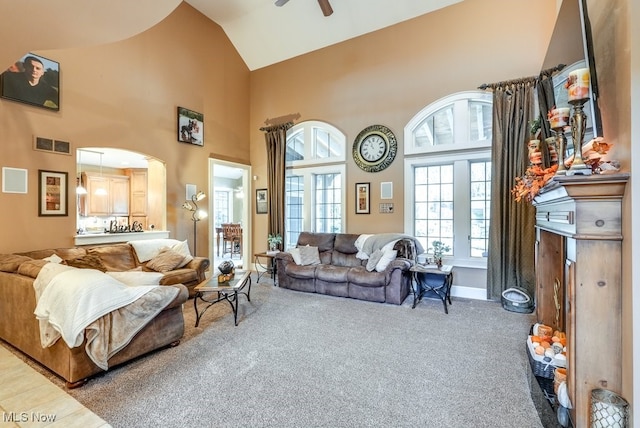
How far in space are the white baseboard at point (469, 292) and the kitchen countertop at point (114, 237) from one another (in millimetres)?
5062

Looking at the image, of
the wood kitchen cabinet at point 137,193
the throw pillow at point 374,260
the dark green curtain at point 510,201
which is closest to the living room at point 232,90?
the dark green curtain at point 510,201

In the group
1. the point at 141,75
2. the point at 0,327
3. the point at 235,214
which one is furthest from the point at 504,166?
the point at 235,214

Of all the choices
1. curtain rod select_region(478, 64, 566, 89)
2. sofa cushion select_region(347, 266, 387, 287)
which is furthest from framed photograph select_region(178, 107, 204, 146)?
curtain rod select_region(478, 64, 566, 89)

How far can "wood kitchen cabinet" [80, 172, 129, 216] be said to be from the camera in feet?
23.9

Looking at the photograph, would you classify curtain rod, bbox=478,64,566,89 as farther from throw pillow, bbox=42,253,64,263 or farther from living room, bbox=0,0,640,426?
throw pillow, bbox=42,253,64,263

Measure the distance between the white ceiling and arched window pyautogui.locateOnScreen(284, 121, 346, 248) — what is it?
66.1 inches

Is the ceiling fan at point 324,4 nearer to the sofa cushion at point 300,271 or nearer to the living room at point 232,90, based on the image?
the living room at point 232,90

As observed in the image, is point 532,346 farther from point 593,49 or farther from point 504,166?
point 504,166

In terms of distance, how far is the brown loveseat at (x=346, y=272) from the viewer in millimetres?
4285

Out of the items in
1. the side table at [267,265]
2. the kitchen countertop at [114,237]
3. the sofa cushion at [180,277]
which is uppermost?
the kitchen countertop at [114,237]

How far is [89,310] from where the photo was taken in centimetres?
219

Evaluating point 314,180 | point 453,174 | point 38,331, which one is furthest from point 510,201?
point 38,331

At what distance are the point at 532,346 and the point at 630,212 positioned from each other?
1326 millimetres

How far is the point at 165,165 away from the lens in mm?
5305
